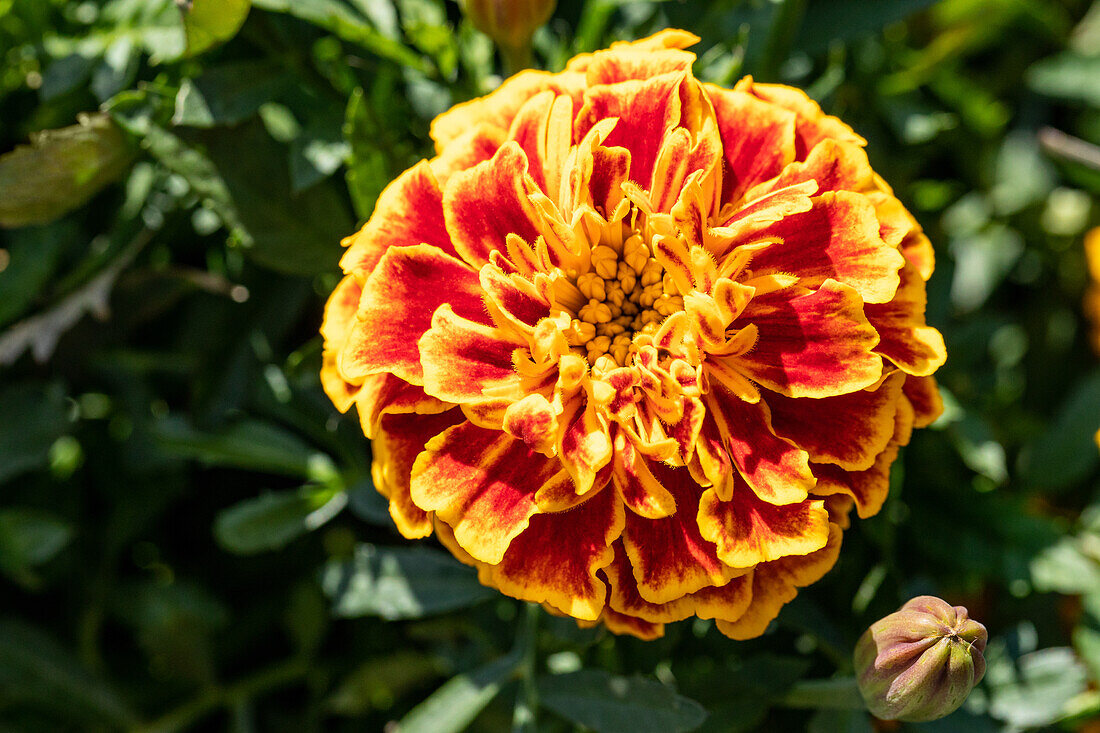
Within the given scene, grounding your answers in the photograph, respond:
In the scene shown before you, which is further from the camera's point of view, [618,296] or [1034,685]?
[1034,685]

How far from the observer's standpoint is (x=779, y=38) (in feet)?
3.10

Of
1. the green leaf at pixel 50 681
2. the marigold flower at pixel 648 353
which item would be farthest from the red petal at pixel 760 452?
the green leaf at pixel 50 681

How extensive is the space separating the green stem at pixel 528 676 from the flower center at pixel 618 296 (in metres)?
0.30

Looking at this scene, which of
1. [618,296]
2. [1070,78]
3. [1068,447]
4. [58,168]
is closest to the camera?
[618,296]

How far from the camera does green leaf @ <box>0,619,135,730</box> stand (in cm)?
114

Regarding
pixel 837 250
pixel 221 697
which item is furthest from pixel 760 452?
pixel 221 697

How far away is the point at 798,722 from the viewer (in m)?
1.00

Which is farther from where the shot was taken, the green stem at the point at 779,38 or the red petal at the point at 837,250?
the green stem at the point at 779,38

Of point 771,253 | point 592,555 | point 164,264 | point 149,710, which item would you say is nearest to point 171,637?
point 149,710

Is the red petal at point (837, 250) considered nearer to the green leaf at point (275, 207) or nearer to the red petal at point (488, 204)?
the red petal at point (488, 204)

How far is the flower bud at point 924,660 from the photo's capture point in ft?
2.24

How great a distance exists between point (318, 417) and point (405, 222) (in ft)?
1.08

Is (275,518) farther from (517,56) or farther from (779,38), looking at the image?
(779,38)

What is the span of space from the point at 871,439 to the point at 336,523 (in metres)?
0.71
